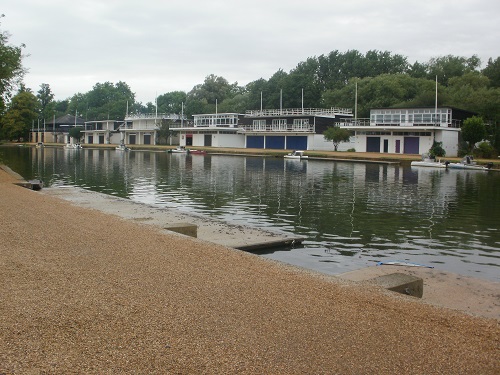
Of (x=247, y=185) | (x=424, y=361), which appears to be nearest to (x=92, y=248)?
(x=424, y=361)

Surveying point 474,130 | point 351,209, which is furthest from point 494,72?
point 351,209

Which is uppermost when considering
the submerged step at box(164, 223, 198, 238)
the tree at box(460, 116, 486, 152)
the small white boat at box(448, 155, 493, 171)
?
the tree at box(460, 116, 486, 152)

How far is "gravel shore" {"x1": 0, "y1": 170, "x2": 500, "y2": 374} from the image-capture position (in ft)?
18.5

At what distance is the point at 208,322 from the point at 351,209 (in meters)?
19.1

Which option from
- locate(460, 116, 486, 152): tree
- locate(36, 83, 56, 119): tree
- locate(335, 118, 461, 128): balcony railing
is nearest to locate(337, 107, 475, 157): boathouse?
locate(335, 118, 461, 128): balcony railing

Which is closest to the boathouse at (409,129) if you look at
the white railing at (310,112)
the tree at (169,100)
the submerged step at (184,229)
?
the white railing at (310,112)

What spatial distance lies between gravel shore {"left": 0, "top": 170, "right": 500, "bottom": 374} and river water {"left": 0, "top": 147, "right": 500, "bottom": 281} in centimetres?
503

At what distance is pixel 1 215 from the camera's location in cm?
1441

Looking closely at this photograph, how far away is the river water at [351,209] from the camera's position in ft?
51.6

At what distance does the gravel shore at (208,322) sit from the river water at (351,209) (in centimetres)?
503

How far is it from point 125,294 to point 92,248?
3.72 m

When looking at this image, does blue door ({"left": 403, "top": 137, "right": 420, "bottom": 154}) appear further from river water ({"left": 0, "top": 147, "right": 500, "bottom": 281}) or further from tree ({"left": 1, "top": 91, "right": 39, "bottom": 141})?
tree ({"left": 1, "top": 91, "right": 39, "bottom": 141})

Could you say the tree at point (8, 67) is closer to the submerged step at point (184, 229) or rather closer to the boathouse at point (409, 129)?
the submerged step at point (184, 229)

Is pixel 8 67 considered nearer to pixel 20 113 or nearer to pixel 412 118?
pixel 412 118
